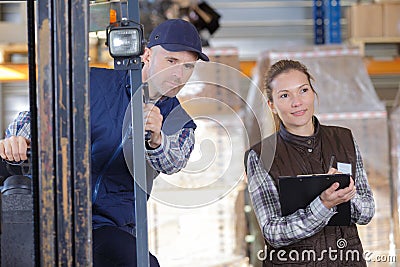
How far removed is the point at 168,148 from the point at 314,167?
0.67 meters

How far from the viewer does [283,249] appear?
131 inches

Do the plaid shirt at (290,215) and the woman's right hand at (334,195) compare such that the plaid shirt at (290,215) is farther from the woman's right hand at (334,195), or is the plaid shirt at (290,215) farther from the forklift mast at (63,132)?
the forklift mast at (63,132)

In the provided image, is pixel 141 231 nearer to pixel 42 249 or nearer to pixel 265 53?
pixel 42 249

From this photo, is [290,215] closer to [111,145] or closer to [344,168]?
[344,168]

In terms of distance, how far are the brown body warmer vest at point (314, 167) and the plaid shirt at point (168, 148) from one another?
36cm

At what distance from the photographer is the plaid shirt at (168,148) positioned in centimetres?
293

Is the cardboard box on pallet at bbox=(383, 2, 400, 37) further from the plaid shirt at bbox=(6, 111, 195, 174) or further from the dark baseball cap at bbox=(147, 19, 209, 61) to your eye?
the plaid shirt at bbox=(6, 111, 195, 174)

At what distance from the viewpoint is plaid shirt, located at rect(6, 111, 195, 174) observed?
2930mm

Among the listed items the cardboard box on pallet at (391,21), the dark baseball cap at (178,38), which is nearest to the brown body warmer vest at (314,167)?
the dark baseball cap at (178,38)

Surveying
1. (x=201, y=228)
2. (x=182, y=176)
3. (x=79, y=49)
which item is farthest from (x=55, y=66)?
(x=201, y=228)

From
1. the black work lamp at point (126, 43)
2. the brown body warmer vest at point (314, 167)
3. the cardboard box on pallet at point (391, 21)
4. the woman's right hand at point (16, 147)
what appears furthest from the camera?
the cardboard box on pallet at point (391, 21)

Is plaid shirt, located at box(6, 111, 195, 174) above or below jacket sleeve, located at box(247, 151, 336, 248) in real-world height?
above

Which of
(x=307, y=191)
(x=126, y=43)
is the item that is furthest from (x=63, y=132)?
(x=307, y=191)

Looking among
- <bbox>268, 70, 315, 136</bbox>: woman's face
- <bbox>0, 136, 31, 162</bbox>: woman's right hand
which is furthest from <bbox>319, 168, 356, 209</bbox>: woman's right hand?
<bbox>0, 136, 31, 162</bbox>: woman's right hand
